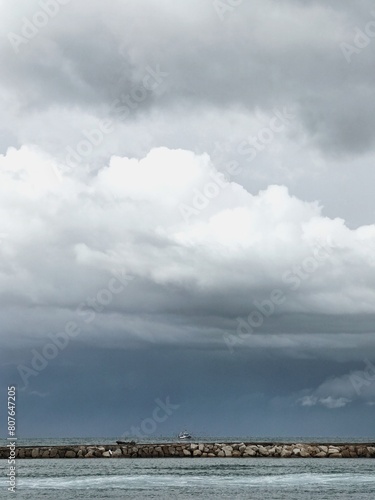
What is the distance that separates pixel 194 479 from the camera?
207 ft

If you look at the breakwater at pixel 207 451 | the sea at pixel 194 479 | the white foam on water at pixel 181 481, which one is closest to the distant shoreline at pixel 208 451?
the breakwater at pixel 207 451

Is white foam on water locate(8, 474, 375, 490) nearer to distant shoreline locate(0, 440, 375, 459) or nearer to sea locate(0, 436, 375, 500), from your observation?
sea locate(0, 436, 375, 500)

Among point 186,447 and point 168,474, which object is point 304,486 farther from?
point 186,447

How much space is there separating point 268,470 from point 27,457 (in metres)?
31.9

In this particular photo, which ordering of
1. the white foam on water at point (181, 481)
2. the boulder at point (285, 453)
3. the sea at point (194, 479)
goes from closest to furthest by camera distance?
the sea at point (194, 479)
the white foam on water at point (181, 481)
the boulder at point (285, 453)

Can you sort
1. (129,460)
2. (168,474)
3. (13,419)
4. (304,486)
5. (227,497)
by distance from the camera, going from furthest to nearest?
(129,460) → (168,474) → (304,486) → (227,497) → (13,419)

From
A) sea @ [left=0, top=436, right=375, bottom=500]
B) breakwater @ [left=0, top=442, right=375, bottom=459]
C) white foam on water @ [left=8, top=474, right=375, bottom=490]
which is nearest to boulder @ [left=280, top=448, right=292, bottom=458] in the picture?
breakwater @ [left=0, top=442, right=375, bottom=459]

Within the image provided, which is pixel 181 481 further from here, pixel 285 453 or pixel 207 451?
pixel 207 451

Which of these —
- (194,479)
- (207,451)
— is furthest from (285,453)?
(194,479)

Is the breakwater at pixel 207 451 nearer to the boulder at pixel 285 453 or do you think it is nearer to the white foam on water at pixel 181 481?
the boulder at pixel 285 453

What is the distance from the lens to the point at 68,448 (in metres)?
91.2

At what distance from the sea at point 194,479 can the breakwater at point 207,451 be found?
2.98 metres

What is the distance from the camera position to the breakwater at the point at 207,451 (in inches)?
3533

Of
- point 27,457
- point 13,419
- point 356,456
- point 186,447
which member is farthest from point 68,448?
point 13,419
